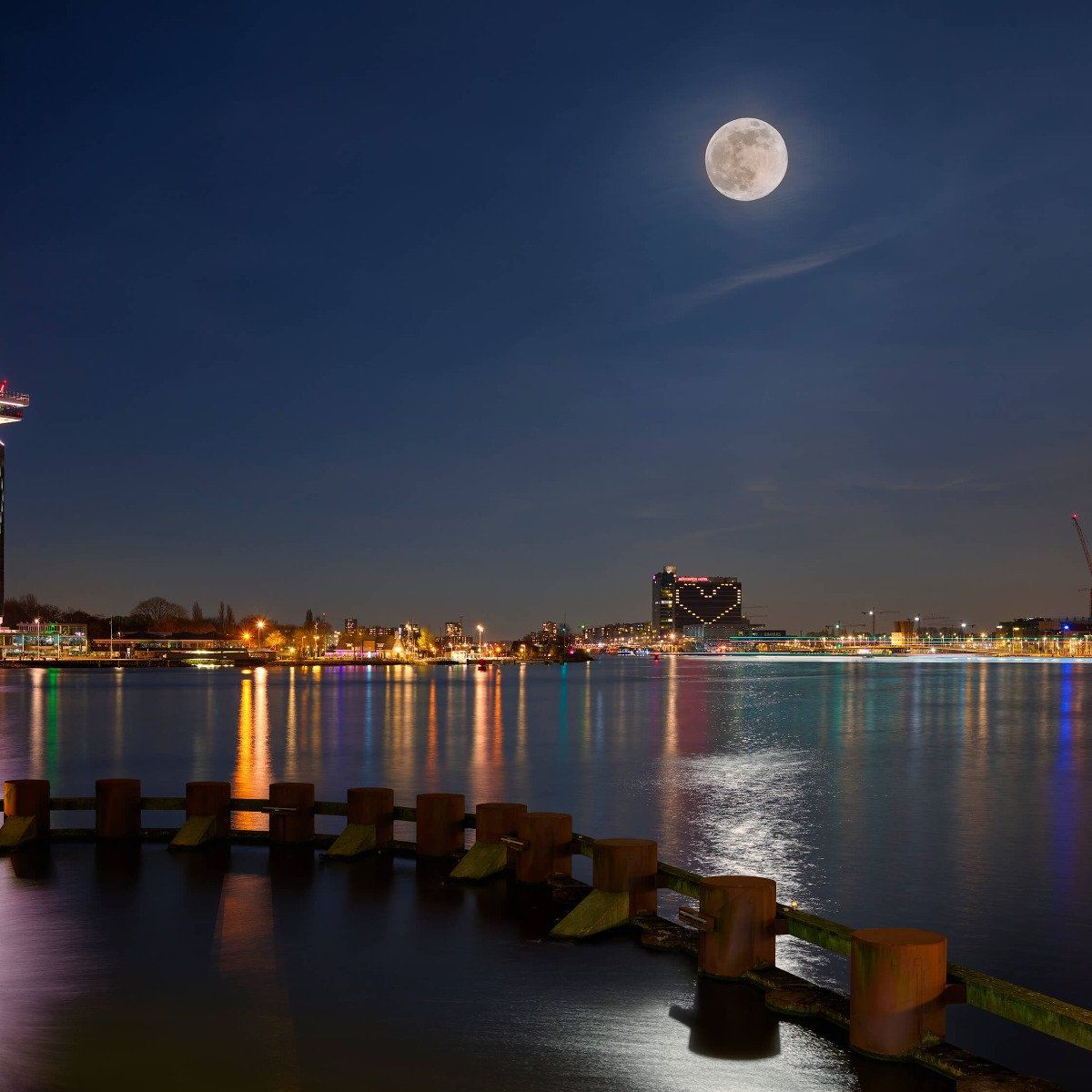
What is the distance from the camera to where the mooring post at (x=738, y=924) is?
11.7 metres

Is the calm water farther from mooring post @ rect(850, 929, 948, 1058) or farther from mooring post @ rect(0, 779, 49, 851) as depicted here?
mooring post @ rect(0, 779, 49, 851)

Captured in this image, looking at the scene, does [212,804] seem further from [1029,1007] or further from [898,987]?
[1029,1007]

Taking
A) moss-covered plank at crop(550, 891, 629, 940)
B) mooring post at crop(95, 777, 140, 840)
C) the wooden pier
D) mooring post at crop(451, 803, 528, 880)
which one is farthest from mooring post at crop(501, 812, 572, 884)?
mooring post at crop(95, 777, 140, 840)

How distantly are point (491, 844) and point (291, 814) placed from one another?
14.2ft

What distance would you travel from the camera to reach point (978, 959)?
16.7m

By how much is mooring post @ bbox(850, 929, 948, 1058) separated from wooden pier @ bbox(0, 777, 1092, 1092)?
1cm

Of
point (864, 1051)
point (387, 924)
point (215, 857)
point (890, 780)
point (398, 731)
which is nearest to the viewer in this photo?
point (864, 1051)

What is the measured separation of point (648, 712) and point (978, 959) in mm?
72549

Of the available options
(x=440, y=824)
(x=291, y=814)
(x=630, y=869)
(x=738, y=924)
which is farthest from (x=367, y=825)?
Result: (x=738, y=924)

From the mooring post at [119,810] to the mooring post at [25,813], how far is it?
848 mm

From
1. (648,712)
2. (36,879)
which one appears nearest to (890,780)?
(36,879)

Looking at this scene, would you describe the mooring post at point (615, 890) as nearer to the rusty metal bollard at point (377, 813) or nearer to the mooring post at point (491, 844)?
the mooring post at point (491, 844)

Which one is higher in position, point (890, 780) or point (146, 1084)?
point (146, 1084)

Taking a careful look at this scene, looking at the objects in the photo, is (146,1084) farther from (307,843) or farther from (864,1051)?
(307,843)
